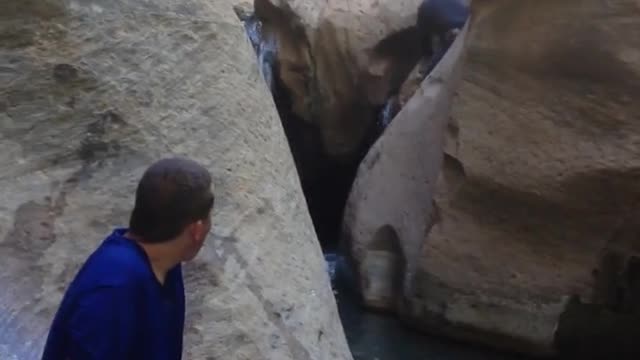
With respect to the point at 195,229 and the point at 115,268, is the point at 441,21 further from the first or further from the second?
the point at 115,268

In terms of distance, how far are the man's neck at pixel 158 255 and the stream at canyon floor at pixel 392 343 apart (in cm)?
520

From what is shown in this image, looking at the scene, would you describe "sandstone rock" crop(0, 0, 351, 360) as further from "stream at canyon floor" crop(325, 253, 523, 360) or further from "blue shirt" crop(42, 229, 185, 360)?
"stream at canyon floor" crop(325, 253, 523, 360)

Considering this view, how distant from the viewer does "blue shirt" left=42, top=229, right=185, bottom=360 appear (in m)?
2.48

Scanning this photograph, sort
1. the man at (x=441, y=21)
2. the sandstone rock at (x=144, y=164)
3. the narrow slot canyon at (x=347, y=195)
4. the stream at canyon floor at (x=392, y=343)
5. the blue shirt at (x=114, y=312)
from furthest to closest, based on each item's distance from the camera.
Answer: the man at (x=441, y=21), the narrow slot canyon at (x=347, y=195), the stream at canyon floor at (x=392, y=343), the sandstone rock at (x=144, y=164), the blue shirt at (x=114, y=312)

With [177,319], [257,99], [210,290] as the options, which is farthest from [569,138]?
[177,319]

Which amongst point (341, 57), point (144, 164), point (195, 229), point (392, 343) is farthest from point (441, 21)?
point (195, 229)

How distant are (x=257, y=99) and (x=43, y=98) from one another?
2.77 ft

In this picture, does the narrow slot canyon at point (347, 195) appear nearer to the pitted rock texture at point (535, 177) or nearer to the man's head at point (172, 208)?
the pitted rock texture at point (535, 177)

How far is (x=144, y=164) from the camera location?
161 inches

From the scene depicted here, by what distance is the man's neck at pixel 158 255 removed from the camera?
260 cm

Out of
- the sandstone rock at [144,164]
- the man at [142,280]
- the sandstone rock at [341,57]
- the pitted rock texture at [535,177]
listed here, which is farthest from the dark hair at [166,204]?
the sandstone rock at [341,57]

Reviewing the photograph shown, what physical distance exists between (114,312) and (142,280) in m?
0.10

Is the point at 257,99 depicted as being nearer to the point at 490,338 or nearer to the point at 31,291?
the point at 31,291

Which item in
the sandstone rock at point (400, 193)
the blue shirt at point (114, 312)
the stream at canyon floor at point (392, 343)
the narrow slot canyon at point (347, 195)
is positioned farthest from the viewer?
the sandstone rock at point (400, 193)
